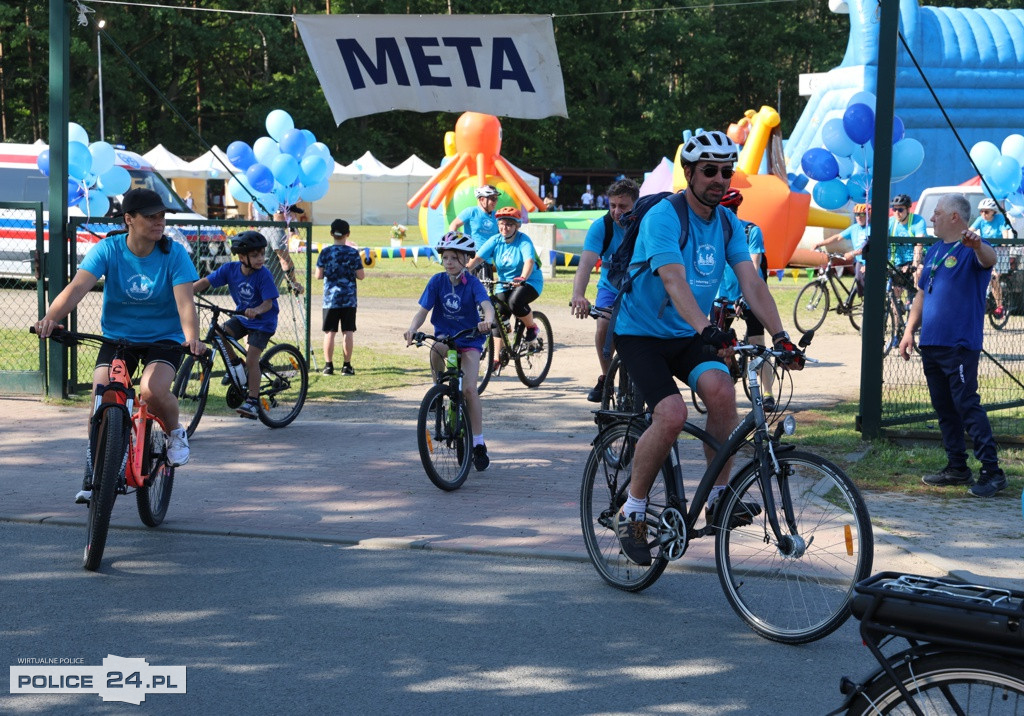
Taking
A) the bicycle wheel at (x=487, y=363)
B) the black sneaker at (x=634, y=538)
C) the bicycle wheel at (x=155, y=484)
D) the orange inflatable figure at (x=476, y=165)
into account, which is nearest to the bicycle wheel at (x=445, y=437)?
the bicycle wheel at (x=155, y=484)

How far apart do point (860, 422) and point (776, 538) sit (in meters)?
4.97

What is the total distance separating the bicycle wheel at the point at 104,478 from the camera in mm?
5969

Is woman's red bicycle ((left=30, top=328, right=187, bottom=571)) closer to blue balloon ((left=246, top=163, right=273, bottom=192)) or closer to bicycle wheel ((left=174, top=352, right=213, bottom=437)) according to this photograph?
bicycle wheel ((left=174, top=352, right=213, bottom=437))

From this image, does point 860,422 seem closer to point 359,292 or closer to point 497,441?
point 497,441

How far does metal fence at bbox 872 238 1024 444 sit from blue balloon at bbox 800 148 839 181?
7.59m

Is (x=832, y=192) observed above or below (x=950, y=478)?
above

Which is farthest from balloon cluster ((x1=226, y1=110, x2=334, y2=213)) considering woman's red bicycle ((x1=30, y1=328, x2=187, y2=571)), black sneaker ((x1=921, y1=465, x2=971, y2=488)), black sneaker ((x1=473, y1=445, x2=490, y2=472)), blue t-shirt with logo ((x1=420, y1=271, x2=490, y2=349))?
black sneaker ((x1=921, y1=465, x2=971, y2=488))

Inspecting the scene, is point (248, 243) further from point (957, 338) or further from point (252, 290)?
point (957, 338)

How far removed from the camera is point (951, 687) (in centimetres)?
293

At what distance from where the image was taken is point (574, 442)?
9.77m

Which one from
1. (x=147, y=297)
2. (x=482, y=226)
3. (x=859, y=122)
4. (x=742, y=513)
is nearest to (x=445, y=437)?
(x=147, y=297)

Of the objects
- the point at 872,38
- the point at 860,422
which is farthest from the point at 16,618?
the point at 872,38

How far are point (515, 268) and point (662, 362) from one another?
23.7ft

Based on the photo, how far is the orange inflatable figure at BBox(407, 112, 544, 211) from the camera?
25.1m
